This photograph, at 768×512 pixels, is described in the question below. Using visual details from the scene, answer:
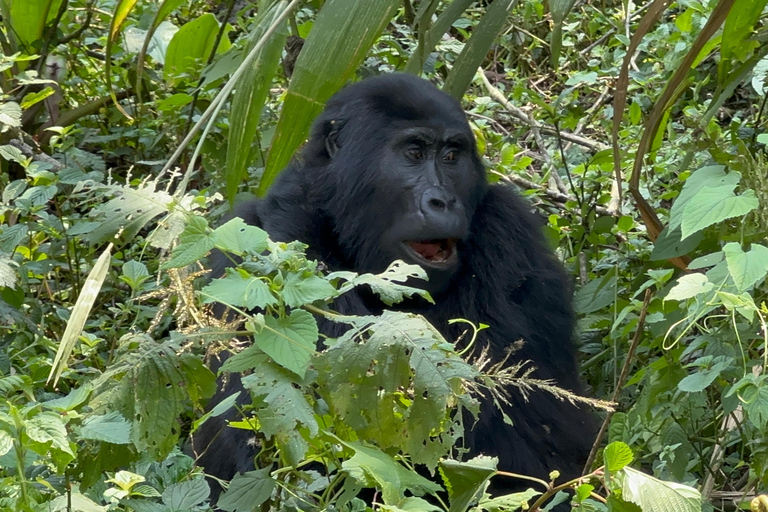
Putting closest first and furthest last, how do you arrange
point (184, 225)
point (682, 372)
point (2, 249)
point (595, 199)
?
1. point (184, 225)
2. point (682, 372)
3. point (2, 249)
4. point (595, 199)

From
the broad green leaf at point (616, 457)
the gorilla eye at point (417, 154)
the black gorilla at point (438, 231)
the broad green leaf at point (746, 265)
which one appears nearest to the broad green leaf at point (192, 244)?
the broad green leaf at point (616, 457)

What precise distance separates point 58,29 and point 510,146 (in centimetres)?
220

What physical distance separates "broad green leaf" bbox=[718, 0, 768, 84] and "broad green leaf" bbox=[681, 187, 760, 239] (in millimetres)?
492

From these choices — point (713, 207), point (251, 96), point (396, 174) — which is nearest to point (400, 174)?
point (396, 174)

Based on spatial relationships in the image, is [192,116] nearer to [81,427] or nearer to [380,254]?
[380,254]

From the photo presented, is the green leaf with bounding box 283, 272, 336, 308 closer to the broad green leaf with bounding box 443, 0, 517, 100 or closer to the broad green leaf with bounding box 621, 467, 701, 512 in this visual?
the broad green leaf with bounding box 621, 467, 701, 512

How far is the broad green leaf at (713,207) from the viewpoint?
205 centimetres

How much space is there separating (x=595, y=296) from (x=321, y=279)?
70.7 inches

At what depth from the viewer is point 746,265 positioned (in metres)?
1.93

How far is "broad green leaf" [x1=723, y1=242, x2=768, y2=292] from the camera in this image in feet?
6.21

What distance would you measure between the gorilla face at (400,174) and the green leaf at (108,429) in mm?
1476

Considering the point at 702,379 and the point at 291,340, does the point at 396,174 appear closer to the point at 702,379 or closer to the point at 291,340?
the point at 702,379

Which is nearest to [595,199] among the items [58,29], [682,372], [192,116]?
[682,372]

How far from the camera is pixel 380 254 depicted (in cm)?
305
